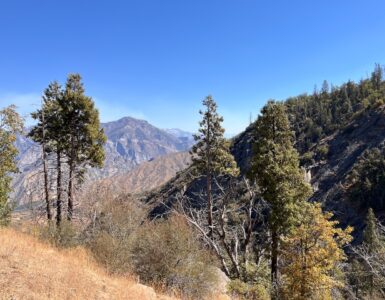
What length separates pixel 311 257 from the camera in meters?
19.6

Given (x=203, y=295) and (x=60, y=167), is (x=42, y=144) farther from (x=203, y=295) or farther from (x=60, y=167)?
(x=203, y=295)

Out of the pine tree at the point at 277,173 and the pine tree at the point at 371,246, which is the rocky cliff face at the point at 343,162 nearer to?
the pine tree at the point at 371,246

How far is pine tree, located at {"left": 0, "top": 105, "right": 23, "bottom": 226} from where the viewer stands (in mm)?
19828

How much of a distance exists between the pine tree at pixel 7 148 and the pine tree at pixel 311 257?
51.1ft

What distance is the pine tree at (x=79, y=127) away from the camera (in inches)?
955

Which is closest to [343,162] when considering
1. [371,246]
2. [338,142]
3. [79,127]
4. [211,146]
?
[338,142]

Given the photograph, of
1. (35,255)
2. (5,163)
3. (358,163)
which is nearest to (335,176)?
(358,163)

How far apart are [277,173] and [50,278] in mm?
16131

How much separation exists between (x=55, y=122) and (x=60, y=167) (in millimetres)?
3377

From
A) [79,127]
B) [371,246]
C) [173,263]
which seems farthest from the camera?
[371,246]

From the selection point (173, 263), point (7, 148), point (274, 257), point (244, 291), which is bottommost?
point (274, 257)

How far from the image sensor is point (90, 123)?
24594mm

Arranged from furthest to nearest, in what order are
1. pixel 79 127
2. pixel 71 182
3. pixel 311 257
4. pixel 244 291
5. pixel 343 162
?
pixel 343 162 → pixel 79 127 → pixel 71 182 → pixel 311 257 → pixel 244 291

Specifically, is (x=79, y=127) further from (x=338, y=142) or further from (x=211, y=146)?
(x=338, y=142)
